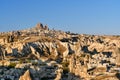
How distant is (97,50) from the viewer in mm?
164000

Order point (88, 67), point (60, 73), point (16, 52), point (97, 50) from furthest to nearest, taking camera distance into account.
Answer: point (97, 50) → point (16, 52) → point (88, 67) → point (60, 73)

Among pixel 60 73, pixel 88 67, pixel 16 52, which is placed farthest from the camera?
pixel 16 52

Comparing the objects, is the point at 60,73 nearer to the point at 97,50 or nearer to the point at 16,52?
the point at 16,52

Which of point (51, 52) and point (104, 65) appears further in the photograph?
point (51, 52)

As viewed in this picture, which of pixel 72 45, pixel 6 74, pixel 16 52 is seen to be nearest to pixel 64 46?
pixel 72 45

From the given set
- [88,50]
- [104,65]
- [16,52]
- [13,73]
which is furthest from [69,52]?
[13,73]

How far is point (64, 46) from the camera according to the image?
165 m

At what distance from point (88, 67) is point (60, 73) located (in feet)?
31.5

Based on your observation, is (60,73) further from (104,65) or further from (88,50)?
(88,50)

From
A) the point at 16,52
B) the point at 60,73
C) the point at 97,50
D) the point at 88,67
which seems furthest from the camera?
the point at 97,50

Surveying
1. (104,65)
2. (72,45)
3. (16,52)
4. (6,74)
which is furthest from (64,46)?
(6,74)

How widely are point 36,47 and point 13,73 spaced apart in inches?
2580

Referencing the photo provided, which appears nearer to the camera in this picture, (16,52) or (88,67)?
(88,67)

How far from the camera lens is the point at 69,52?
518 feet
